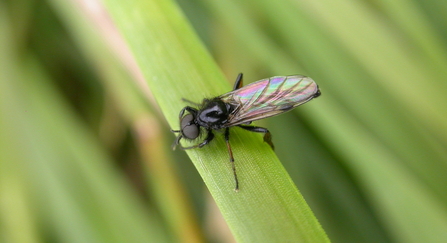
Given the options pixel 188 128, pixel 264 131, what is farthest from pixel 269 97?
pixel 188 128

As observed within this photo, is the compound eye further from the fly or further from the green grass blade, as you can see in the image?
the green grass blade

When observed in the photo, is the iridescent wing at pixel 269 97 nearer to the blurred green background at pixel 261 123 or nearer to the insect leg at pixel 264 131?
the insect leg at pixel 264 131

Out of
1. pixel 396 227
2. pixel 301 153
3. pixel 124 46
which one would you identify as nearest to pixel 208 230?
pixel 301 153

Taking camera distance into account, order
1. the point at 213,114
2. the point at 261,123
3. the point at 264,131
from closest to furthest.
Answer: the point at 264,131 → the point at 213,114 → the point at 261,123

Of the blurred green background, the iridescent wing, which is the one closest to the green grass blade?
the blurred green background

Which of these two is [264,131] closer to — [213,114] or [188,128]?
[213,114]

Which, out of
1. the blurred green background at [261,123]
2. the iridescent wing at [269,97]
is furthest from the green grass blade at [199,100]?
the iridescent wing at [269,97]
